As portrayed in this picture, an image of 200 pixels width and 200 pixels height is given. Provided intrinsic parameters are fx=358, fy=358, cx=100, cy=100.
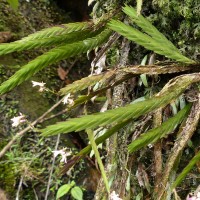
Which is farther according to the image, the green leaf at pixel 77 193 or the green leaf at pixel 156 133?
the green leaf at pixel 77 193

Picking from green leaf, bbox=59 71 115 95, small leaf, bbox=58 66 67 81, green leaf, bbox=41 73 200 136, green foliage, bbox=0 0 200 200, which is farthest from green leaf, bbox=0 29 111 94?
small leaf, bbox=58 66 67 81

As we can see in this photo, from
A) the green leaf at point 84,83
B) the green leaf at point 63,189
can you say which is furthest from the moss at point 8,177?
the green leaf at point 84,83

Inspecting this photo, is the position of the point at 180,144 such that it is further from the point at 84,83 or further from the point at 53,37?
the point at 53,37

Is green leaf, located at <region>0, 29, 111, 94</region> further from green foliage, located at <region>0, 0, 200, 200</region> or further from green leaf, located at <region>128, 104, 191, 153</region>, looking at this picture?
green leaf, located at <region>128, 104, 191, 153</region>

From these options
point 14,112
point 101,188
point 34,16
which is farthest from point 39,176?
point 34,16

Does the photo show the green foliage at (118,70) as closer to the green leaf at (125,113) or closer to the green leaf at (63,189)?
the green leaf at (125,113)

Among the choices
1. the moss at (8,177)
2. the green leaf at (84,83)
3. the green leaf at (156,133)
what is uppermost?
the green leaf at (84,83)
